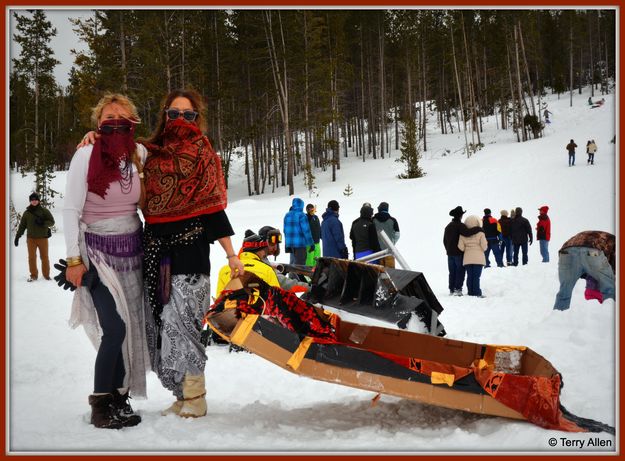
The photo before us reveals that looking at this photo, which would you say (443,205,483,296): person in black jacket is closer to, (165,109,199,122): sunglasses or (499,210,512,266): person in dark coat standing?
(499,210,512,266): person in dark coat standing

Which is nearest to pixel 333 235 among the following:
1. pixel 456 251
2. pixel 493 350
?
pixel 456 251

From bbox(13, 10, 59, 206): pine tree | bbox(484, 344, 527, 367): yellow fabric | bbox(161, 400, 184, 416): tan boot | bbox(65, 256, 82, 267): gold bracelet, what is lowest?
bbox(161, 400, 184, 416): tan boot

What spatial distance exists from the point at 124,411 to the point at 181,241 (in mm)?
967

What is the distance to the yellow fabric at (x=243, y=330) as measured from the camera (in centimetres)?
303

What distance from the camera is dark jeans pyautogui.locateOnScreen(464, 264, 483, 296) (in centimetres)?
902

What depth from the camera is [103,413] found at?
314 centimetres

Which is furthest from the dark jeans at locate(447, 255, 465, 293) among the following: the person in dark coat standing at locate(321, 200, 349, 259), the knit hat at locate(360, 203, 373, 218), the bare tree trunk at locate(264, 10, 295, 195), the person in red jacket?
the bare tree trunk at locate(264, 10, 295, 195)

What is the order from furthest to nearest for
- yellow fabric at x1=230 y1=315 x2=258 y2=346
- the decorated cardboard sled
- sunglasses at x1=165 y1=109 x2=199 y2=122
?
1. sunglasses at x1=165 y1=109 x2=199 y2=122
2. yellow fabric at x1=230 y1=315 x2=258 y2=346
3. the decorated cardboard sled

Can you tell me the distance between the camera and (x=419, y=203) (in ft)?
69.6

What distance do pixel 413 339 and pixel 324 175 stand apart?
30.8m

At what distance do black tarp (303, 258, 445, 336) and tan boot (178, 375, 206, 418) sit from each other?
1.52m

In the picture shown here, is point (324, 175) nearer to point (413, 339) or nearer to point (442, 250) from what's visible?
point (442, 250)

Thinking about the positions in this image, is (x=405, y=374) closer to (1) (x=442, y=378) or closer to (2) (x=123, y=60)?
(1) (x=442, y=378)

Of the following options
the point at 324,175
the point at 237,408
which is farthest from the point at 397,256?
the point at 324,175
